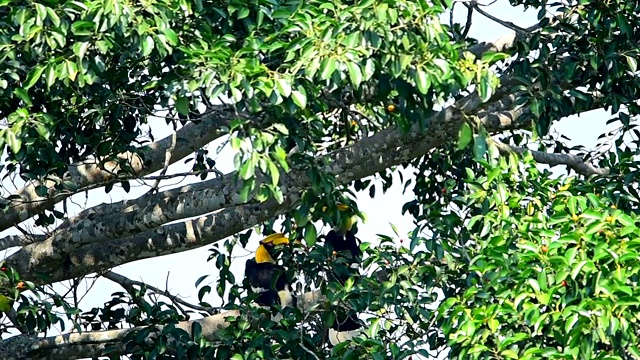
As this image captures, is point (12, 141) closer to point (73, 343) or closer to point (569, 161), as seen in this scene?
point (73, 343)

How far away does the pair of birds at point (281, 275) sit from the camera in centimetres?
594

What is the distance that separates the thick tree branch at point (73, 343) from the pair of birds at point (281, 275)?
291mm

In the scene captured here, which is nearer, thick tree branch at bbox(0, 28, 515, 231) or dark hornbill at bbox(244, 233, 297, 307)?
thick tree branch at bbox(0, 28, 515, 231)

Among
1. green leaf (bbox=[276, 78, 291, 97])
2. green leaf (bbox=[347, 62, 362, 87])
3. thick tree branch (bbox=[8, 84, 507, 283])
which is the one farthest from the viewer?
thick tree branch (bbox=[8, 84, 507, 283])

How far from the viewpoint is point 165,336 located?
18.1 ft

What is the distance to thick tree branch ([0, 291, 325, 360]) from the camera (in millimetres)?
5922

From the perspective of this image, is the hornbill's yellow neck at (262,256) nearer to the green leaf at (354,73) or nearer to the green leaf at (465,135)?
the green leaf at (465,135)

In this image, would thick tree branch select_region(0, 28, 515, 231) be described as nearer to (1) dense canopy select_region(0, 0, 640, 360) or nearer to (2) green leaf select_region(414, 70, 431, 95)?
(1) dense canopy select_region(0, 0, 640, 360)

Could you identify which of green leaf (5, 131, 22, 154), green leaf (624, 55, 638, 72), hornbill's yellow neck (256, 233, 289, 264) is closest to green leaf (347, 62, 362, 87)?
green leaf (5, 131, 22, 154)

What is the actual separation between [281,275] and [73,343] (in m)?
1.09

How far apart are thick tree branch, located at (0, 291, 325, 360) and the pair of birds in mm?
291

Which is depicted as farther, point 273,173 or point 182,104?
point 182,104

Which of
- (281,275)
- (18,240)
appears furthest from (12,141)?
(18,240)

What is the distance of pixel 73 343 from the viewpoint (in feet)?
19.6
